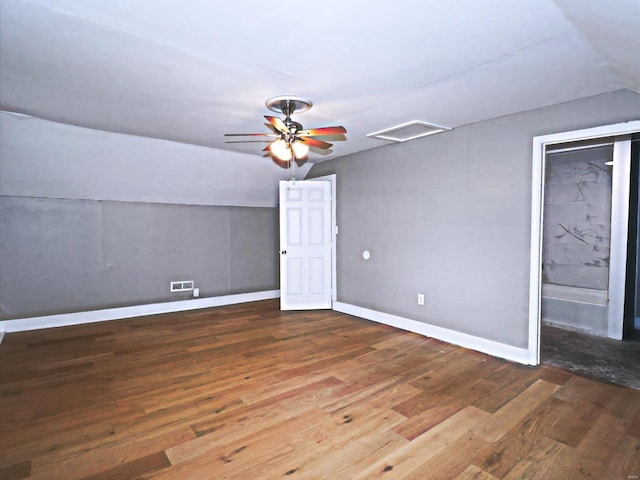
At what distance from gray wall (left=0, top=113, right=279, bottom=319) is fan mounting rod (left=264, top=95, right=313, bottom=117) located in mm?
2040

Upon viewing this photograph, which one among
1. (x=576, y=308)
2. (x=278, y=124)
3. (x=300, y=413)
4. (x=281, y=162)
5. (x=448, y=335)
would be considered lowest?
(x=300, y=413)

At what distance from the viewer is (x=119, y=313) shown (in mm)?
5082

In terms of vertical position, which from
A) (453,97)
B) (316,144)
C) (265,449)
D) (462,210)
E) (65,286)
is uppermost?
(453,97)

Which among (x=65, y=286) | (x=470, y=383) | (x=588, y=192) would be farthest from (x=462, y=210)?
(x=65, y=286)

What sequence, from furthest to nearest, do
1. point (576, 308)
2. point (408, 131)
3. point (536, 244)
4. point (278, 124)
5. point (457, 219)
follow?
1. point (576, 308)
2. point (408, 131)
3. point (457, 219)
4. point (536, 244)
5. point (278, 124)

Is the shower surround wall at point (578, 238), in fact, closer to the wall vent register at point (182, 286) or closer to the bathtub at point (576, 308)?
the bathtub at point (576, 308)

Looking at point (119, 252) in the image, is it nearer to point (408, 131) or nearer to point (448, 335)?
point (408, 131)

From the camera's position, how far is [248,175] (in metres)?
5.61

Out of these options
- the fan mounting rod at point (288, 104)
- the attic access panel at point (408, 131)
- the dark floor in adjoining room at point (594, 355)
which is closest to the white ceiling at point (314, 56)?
the fan mounting rod at point (288, 104)

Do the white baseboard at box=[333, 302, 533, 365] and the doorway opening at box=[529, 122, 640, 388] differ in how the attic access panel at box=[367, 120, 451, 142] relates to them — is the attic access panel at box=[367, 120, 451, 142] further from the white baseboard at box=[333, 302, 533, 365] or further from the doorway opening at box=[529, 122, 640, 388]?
the white baseboard at box=[333, 302, 533, 365]

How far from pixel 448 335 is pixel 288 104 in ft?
9.85

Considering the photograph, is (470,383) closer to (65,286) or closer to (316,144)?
(316,144)

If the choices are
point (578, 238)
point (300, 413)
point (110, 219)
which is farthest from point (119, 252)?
point (578, 238)

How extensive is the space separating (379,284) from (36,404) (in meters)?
3.76
